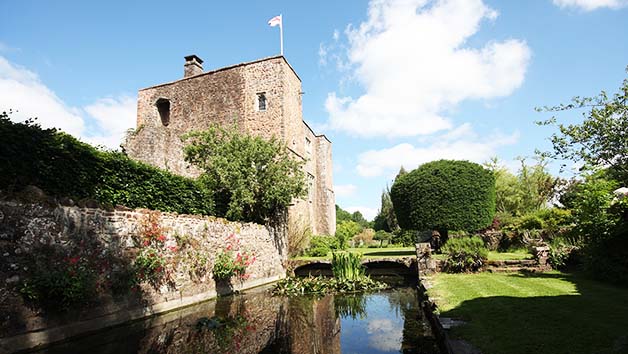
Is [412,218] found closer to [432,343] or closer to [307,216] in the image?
[307,216]

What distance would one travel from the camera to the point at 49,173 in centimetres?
635

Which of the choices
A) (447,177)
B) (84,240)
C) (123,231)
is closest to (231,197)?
(123,231)

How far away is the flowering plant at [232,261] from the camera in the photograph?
9913mm

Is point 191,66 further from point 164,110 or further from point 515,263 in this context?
point 515,263

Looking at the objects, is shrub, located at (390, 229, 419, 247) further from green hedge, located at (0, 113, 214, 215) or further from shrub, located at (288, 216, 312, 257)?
green hedge, located at (0, 113, 214, 215)

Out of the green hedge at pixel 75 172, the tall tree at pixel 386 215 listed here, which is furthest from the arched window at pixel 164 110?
the tall tree at pixel 386 215

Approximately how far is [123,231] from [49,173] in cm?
176

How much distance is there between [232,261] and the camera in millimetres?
10461

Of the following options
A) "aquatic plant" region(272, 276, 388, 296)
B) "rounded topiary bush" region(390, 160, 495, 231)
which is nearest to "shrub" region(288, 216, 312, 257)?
"rounded topiary bush" region(390, 160, 495, 231)

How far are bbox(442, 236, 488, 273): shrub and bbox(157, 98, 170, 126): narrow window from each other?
18.0m

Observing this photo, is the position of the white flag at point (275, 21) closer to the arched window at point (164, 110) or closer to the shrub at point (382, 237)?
the arched window at point (164, 110)

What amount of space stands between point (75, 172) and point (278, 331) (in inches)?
203

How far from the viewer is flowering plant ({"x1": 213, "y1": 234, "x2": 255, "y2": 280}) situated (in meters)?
9.91

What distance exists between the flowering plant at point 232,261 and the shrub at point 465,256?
22.1 feet
